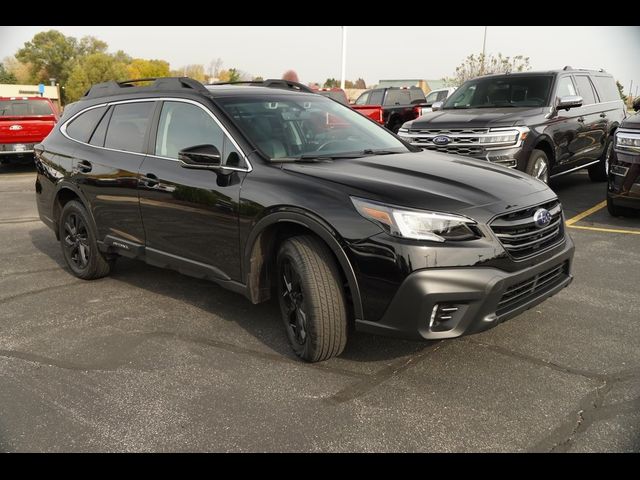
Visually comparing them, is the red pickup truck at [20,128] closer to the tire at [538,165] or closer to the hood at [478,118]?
the hood at [478,118]

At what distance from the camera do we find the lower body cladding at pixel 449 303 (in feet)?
9.72

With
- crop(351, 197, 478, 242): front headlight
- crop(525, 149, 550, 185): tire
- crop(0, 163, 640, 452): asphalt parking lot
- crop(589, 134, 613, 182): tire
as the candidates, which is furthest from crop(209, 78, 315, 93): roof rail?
crop(589, 134, 613, 182): tire

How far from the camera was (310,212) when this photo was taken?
3281 mm

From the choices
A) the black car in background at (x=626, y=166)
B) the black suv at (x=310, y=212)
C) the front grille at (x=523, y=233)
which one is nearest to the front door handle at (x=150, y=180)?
the black suv at (x=310, y=212)

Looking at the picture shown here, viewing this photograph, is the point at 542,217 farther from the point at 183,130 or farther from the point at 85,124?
the point at 85,124

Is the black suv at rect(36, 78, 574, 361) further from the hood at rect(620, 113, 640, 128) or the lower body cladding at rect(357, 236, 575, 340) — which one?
the hood at rect(620, 113, 640, 128)

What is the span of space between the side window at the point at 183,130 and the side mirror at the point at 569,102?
18.8ft

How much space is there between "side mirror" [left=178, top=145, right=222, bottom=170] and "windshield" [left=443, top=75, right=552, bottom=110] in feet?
19.2

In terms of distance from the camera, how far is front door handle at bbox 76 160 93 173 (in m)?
4.92

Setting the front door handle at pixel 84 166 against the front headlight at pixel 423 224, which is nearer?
the front headlight at pixel 423 224
